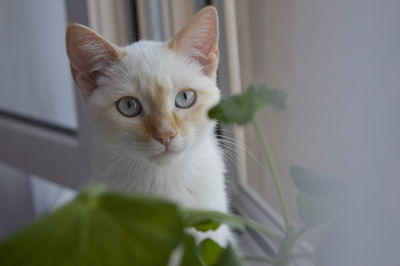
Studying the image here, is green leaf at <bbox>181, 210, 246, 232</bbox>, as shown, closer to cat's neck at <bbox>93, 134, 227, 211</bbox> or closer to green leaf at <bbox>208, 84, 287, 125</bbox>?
green leaf at <bbox>208, 84, 287, 125</bbox>

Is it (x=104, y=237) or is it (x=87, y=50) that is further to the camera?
(x=87, y=50)

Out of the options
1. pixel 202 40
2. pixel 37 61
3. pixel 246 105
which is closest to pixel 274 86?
pixel 202 40

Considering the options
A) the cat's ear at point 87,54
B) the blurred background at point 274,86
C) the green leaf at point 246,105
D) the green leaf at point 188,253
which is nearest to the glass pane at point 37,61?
the blurred background at point 274,86

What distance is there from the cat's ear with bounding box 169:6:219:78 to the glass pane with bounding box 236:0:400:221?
11cm

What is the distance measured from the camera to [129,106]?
709mm

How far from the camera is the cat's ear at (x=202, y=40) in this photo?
695 millimetres

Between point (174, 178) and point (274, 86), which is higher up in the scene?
point (274, 86)

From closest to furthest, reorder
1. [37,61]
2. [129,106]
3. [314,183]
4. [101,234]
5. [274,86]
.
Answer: [101,234]
[314,183]
[129,106]
[274,86]
[37,61]

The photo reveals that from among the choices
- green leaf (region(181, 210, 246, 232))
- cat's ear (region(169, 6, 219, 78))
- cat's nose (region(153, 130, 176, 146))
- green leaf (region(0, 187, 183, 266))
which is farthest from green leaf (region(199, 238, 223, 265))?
cat's ear (region(169, 6, 219, 78))

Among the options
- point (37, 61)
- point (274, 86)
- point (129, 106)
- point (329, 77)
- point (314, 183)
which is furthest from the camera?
point (37, 61)

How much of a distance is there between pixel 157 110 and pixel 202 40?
0.50 ft

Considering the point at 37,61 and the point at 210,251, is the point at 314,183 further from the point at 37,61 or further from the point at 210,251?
the point at 37,61

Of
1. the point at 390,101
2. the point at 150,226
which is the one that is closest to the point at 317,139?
the point at 390,101

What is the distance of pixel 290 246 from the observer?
362mm
